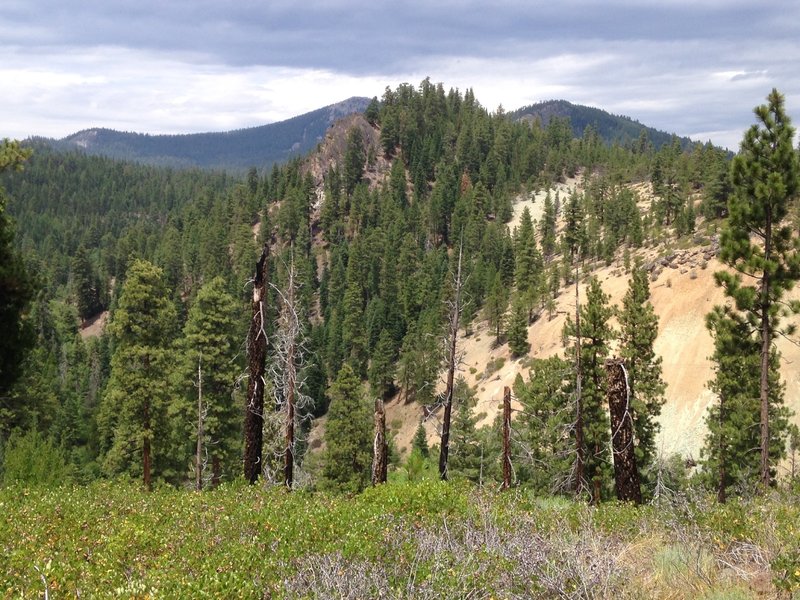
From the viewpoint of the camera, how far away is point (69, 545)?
7.30m

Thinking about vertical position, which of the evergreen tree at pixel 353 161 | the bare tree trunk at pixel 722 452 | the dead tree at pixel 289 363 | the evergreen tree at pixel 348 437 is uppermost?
the evergreen tree at pixel 353 161

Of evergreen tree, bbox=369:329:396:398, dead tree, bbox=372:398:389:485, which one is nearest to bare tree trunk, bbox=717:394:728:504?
dead tree, bbox=372:398:389:485

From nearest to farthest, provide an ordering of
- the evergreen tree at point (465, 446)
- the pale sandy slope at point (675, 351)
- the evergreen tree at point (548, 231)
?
1. the evergreen tree at point (465, 446)
2. the pale sandy slope at point (675, 351)
3. the evergreen tree at point (548, 231)

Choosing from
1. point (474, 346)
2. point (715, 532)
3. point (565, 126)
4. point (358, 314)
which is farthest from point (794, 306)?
point (565, 126)

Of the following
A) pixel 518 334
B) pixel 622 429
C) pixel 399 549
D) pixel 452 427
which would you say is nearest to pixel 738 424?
pixel 622 429

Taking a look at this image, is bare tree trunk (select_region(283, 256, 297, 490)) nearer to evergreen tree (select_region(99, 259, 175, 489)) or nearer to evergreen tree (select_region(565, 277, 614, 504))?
evergreen tree (select_region(99, 259, 175, 489))

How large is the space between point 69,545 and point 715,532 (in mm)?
7850

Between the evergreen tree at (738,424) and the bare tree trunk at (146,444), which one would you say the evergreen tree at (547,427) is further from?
the bare tree trunk at (146,444)

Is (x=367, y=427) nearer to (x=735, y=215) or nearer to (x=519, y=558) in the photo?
(x=735, y=215)

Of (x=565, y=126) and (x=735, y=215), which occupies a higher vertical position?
(x=565, y=126)

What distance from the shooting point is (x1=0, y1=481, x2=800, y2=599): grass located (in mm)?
5809

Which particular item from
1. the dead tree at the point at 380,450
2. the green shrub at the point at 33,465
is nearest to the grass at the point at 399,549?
the dead tree at the point at 380,450

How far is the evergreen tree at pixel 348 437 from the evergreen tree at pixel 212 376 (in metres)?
9.02

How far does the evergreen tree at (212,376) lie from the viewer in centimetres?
2833
